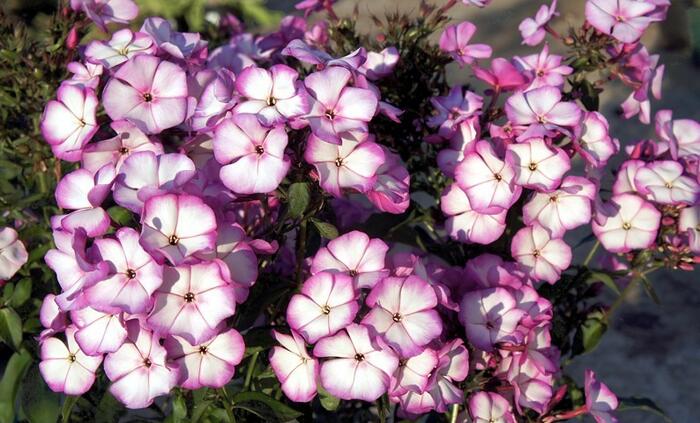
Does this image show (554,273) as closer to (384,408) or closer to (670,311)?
(384,408)

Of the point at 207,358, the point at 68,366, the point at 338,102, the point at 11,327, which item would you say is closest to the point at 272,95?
the point at 338,102

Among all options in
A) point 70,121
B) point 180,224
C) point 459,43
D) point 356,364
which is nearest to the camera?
point 180,224

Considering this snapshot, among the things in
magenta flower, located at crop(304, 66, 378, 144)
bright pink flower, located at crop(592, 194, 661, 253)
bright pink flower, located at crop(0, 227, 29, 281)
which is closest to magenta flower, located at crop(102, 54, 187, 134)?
magenta flower, located at crop(304, 66, 378, 144)

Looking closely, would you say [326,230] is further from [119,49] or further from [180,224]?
[119,49]

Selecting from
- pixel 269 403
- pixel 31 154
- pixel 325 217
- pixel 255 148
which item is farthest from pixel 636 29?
pixel 31 154

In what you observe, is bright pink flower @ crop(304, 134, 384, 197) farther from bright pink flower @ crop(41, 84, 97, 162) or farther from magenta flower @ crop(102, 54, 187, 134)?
bright pink flower @ crop(41, 84, 97, 162)

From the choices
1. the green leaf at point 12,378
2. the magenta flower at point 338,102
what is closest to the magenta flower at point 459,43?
the magenta flower at point 338,102
